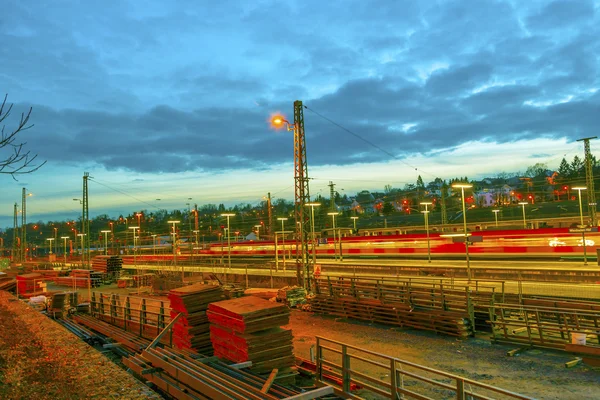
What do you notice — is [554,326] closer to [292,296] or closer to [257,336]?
[257,336]

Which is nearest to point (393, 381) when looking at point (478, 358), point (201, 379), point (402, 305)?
point (201, 379)

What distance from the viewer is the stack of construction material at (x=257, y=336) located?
9.85m

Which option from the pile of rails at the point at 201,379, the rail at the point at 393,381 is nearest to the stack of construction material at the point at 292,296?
the rail at the point at 393,381

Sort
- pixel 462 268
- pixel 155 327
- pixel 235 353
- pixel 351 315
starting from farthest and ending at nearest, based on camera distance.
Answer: pixel 462 268 → pixel 351 315 → pixel 155 327 → pixel 235 353

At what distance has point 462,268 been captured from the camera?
30.1 meters

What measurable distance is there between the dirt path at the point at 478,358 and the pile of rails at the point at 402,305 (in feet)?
1.36

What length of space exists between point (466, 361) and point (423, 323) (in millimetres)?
4111

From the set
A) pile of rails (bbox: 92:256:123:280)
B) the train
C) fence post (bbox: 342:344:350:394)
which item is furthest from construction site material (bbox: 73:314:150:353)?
pile of rails (bbox: 92:256:123:280)

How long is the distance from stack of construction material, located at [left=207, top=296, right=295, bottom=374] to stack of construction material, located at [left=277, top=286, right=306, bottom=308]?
41.8 ft

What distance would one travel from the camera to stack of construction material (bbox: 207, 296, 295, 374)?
985 cm

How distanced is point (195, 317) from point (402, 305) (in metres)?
9.17

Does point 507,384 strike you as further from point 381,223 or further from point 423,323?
point 381,223

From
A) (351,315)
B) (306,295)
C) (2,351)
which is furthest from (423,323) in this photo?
(2,351)

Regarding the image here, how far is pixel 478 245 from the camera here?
3638 cm
